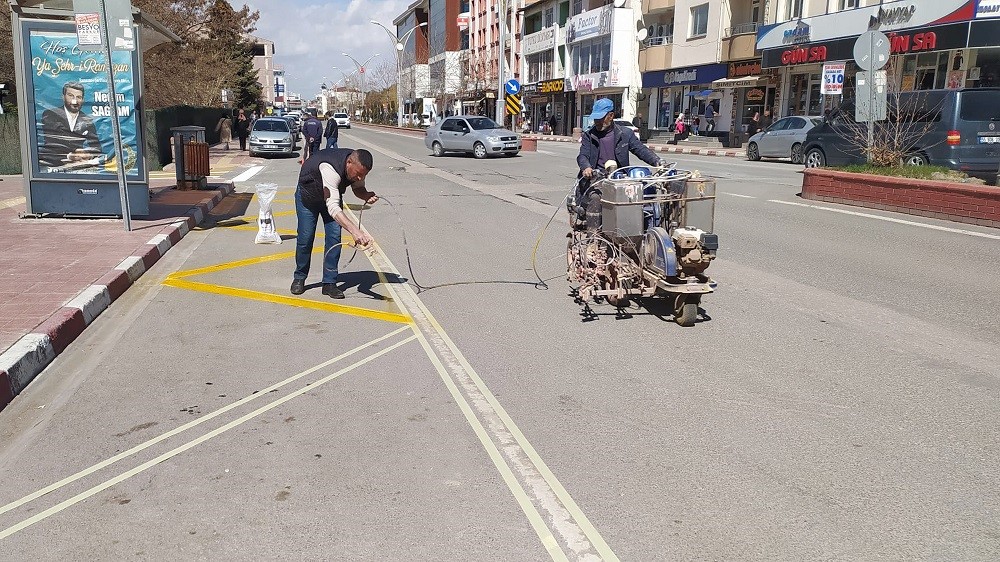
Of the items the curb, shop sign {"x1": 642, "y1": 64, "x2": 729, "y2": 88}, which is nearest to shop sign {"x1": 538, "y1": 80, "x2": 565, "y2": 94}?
shop sign {"x1": 642, "y1": 64, "x2": 729, "y2": 88}

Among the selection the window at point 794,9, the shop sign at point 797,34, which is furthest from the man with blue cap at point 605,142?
the window at point 794,9

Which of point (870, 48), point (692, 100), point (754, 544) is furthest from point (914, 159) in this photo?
point (692, 100)

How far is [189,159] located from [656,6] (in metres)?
35.6

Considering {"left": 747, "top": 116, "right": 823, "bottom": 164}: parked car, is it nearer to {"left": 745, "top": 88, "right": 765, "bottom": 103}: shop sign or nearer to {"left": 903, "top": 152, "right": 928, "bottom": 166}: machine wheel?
{"left": 903, "top": 152, "right": 928, "bottom": 166}: machine wheel

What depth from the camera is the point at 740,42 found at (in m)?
38.1

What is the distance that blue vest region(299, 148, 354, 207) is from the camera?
7090 millimetres

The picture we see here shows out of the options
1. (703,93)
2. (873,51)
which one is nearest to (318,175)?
(873,51)

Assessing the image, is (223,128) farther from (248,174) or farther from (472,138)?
(248,174)

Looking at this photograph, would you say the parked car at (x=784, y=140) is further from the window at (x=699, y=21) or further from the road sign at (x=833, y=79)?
the window at (x=699, y=21)

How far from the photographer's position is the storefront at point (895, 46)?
26891 mm

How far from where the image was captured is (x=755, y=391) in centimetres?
498

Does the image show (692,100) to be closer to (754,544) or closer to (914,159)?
(914,159)

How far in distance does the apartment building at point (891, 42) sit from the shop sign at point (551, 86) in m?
24.4

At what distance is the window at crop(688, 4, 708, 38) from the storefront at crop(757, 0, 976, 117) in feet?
20.8
